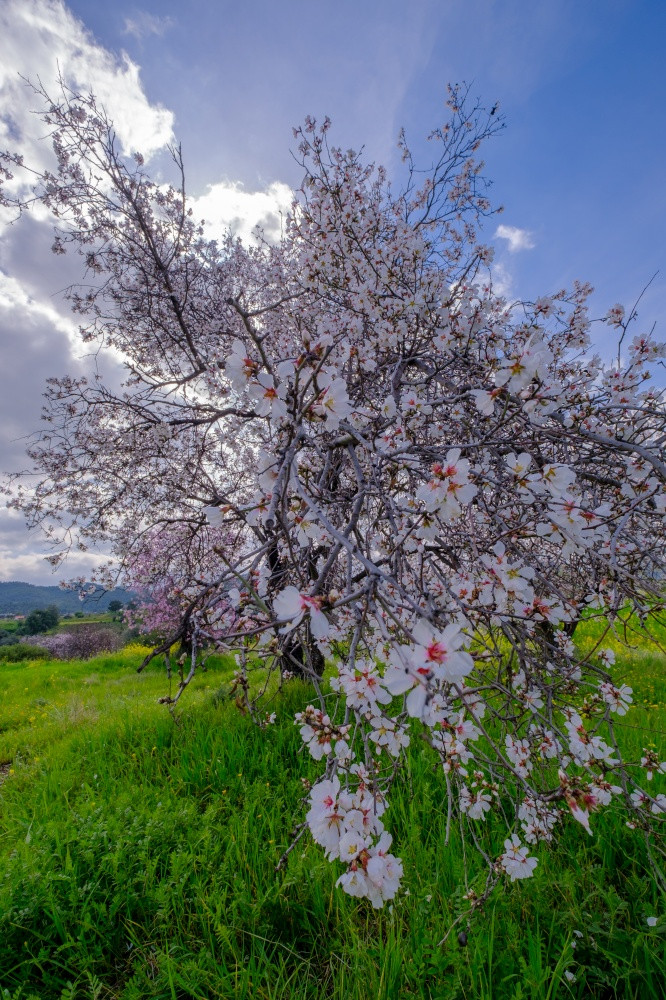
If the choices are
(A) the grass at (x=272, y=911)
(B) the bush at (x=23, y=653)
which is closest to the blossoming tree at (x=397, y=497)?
(A) the grass at (x=272, y=911)

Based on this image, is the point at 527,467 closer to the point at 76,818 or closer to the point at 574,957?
the point at 574,957

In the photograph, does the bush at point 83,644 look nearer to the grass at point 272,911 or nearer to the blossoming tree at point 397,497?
the blossoming tree at point 397,497

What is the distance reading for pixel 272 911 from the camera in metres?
1.86

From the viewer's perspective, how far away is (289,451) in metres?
1.08

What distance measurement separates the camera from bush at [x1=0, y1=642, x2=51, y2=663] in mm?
14102

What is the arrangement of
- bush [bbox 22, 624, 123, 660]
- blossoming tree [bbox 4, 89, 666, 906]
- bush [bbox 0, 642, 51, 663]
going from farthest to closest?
bush [bbox 22, 624, 123, 660] < bush [bbox 0, 642, 51, 663] < blossoming tree [bbox 4, 89, 666, 906]

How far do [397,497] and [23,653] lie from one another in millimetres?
16734

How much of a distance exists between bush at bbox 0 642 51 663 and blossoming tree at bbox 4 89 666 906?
39.6ft

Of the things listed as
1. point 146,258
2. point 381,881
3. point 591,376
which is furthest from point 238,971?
point 146,258

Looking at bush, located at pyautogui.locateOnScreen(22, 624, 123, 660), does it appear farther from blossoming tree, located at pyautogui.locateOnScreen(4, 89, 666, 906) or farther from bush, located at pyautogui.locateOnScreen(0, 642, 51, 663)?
blossoming tree, located at pyautogui.locateOnScreen(4, 89, 666, 906)

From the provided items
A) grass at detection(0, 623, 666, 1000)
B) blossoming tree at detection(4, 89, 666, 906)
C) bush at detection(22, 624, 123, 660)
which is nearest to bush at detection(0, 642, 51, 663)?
bush at detection(22, 624, 123, 660)

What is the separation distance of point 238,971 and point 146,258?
598cm

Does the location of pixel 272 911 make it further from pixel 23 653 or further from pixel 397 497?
pixel 23 653

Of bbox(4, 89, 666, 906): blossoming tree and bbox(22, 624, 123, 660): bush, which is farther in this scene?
bbox(22, 624, 123, 660): bush
